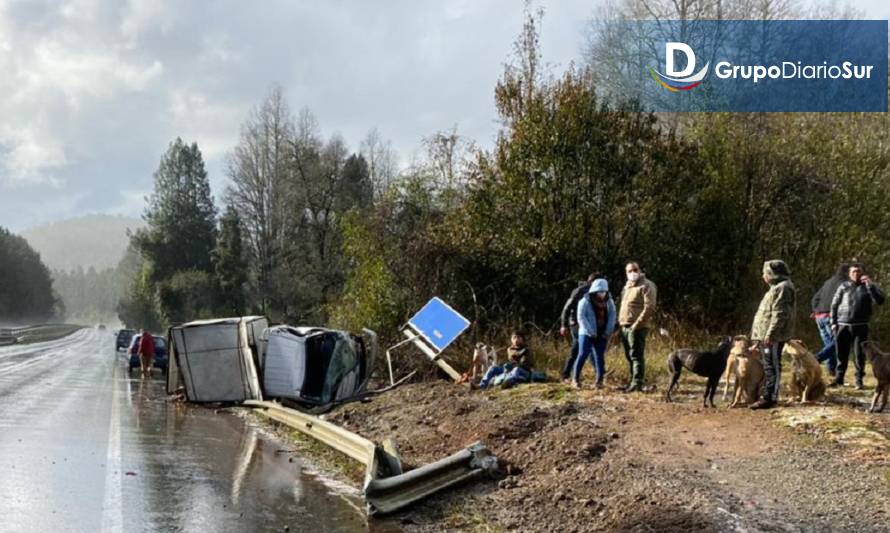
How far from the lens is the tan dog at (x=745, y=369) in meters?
9.09

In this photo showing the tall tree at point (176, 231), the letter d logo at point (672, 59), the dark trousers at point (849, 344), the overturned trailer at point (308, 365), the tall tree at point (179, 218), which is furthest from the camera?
the tall tree at point (179, 218)

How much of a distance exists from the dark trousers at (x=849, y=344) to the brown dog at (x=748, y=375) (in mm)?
2319

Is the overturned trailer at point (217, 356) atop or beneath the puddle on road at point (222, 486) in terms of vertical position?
atop

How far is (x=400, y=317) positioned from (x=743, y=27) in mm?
14959

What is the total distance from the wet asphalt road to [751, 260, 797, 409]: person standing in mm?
5146

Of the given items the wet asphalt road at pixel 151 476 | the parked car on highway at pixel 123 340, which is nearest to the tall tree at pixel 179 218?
the parked car on highway at pixel 123 340

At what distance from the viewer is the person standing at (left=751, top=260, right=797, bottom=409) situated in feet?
29.7

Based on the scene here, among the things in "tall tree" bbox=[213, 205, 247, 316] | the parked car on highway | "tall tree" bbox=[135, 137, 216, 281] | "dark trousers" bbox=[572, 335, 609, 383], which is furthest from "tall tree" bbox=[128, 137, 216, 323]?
"dark trousers" bbox=[572, 335, 609, 383]

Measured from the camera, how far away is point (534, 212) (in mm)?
18359

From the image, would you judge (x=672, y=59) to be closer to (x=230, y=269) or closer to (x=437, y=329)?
(x=437, y=329)

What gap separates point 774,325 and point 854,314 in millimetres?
2558

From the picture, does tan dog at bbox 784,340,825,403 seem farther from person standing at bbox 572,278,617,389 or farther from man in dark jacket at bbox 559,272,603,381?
man in dark jacket at bbox 559,272,603,381

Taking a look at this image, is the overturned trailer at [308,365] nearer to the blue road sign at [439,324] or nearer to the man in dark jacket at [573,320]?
the blue road sign at [439,324]

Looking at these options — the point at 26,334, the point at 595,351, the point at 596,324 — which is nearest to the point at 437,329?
the point at 595,351
